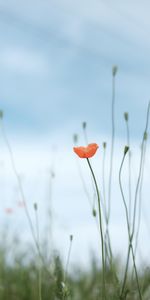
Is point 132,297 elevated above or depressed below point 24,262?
above

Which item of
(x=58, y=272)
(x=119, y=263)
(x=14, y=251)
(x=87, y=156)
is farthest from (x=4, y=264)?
(x=87, y=156)

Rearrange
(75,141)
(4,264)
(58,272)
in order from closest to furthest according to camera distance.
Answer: (58,272) → (75,141) → (4,264)

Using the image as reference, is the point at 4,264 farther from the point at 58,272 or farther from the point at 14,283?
the point at 58,272

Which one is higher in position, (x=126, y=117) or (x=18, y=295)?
(x=126, y=117)

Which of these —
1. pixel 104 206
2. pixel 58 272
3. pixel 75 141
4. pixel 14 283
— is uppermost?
pixel 75 141

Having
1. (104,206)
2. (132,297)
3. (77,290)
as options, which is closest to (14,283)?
(77,290)

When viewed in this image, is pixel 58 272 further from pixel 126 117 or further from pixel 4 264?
pixel 4 264

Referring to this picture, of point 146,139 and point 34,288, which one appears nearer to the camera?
point 146,139

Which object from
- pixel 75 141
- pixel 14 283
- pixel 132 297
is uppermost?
pixel 75 141

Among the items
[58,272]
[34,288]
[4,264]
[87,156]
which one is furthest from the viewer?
[4,264]
